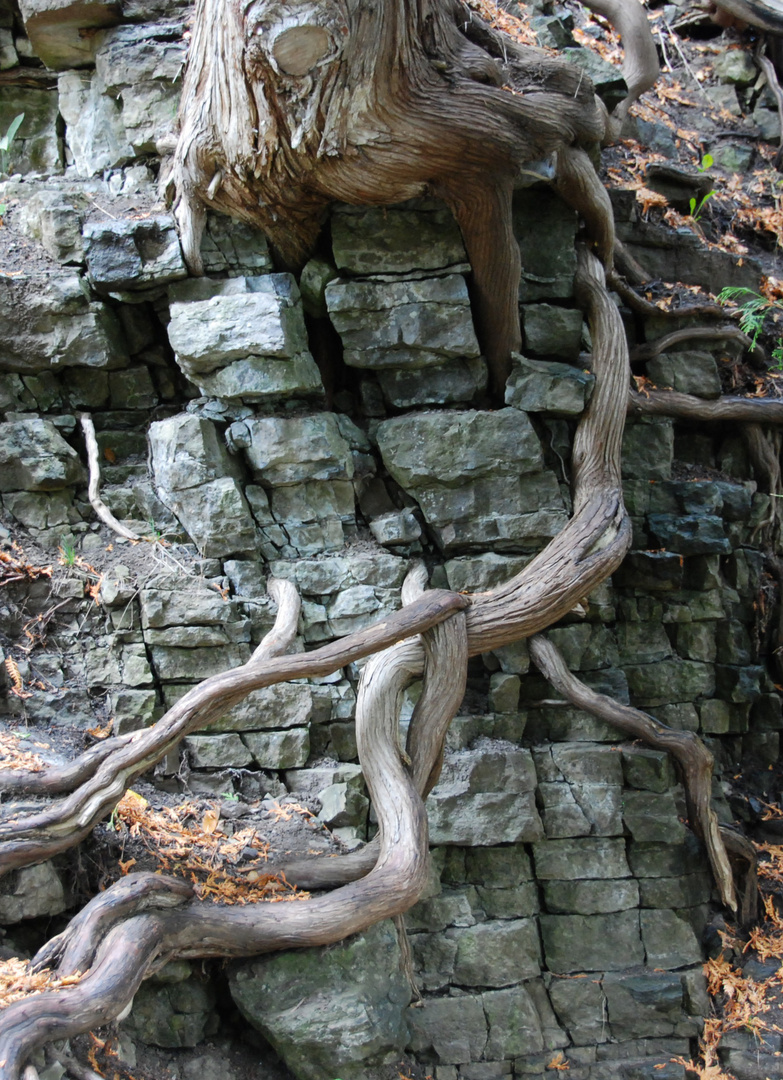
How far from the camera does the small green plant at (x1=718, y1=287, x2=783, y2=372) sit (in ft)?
19.1

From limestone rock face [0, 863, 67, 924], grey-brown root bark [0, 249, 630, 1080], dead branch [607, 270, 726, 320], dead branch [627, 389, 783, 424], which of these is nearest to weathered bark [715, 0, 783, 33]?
dead branch [607, 270, 726, 320]

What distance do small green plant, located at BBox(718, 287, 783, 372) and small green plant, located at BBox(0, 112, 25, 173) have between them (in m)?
4.68

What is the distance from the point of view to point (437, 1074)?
4254 mm

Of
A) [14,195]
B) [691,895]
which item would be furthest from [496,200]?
[691,895]

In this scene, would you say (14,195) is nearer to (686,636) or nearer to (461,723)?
(461,723)

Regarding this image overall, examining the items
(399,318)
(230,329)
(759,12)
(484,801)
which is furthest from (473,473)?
(759,12)

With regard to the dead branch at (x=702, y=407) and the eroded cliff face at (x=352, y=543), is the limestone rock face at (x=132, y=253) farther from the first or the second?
the dead branch at (x=702, y=407)

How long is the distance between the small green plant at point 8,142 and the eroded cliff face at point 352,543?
0.37m

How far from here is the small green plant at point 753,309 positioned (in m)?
5.83

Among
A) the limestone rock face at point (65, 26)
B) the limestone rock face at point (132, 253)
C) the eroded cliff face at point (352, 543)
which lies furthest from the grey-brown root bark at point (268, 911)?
the limestone rock face at point (65, 26)

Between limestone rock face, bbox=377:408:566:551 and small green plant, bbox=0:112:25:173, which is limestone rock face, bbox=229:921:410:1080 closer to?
limestone rock face, bbox=377:408:566:551

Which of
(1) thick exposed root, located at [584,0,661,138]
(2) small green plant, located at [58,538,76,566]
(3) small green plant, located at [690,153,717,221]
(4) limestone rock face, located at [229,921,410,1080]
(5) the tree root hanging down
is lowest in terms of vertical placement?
(4) limestone rock face, located at [229,921,410,1080]

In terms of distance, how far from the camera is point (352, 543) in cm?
484

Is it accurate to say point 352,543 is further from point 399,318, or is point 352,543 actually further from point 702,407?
point 702,407
